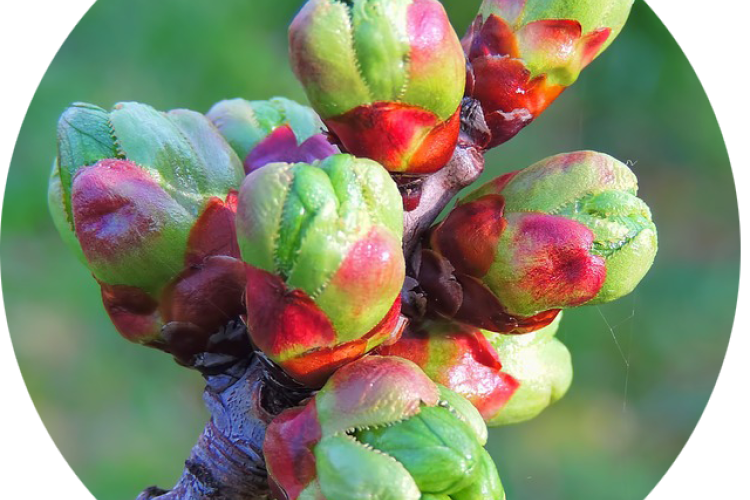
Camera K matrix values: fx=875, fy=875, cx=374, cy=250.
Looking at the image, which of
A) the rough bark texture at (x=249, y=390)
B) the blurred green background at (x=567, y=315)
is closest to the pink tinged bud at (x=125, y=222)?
the rough bark texture at (x=249, y=390)

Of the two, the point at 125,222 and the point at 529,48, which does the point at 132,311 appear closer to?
the point at 125,222

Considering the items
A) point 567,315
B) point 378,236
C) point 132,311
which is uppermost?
point 378,236

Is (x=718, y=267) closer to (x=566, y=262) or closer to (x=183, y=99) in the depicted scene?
(x=566, y=262)

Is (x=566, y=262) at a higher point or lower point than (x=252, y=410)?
higher

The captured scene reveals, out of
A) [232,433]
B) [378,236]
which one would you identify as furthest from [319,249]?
[232,433]

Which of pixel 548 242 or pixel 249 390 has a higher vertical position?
pixel 548 242

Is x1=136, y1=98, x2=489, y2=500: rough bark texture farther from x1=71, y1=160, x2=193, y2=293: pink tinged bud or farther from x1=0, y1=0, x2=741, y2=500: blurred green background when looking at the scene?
x1=0, y1=0, x2=741, y2=500: blurred green background

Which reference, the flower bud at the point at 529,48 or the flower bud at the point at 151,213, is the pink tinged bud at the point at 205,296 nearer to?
the flower bud at the point at 151,213

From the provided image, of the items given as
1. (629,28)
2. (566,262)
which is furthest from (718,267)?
(566,262)
